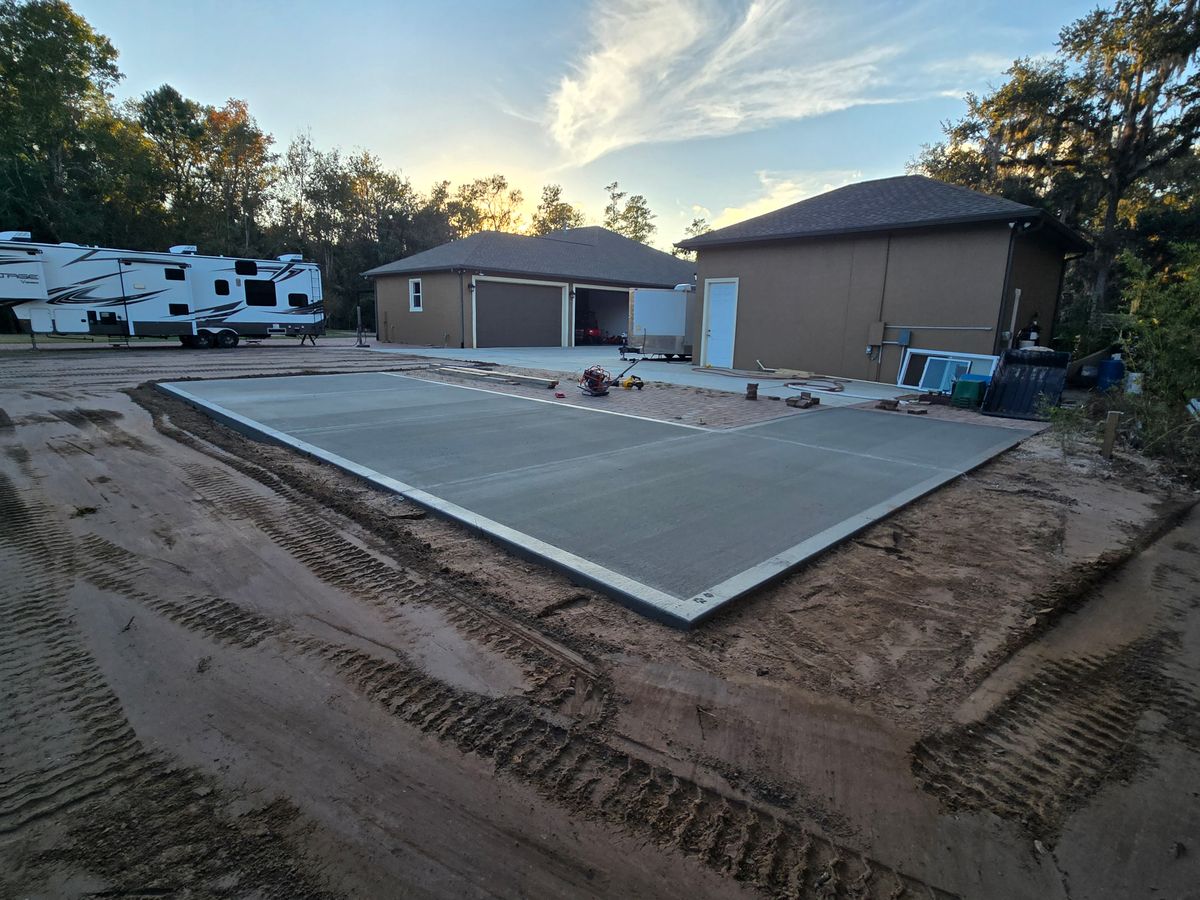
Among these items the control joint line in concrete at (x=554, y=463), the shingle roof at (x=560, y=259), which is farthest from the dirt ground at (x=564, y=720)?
the shingle roof at (x=560, y=259)

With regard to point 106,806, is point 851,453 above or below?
→ above

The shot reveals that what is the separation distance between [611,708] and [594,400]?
7.74 meters

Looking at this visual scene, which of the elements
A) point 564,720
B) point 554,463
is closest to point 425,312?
point 554,463

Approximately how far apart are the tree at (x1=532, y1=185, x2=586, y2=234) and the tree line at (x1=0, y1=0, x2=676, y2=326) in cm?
1079

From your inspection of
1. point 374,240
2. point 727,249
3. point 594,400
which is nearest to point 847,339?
point 727,249

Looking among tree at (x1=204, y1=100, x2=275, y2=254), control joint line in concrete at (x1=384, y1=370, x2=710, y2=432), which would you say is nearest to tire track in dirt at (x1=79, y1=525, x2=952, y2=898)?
control joint line in concrete at (x1=384, y1=370, x2=710, y2=432)

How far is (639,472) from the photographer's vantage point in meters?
5.40

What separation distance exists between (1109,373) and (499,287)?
18379 mm

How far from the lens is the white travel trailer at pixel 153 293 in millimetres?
15938

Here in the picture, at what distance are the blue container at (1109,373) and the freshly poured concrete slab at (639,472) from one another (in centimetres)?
691

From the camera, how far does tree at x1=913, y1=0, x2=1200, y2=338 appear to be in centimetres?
1772

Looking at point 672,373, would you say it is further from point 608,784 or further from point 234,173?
point 234,173

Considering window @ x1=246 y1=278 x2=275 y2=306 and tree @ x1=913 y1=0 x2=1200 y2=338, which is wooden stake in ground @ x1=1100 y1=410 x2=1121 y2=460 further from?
window @ x1=246 y1=278 x2=275 y2=306

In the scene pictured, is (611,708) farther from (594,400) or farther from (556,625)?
(594,400)
